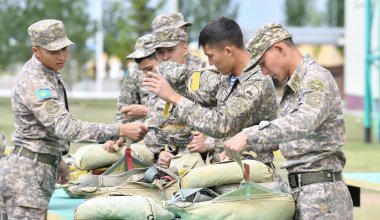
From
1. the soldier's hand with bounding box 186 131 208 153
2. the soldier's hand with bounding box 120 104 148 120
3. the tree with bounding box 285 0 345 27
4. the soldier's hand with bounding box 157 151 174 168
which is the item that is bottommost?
the tree with bounding box 285 0 345 27

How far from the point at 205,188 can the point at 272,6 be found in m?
66.0

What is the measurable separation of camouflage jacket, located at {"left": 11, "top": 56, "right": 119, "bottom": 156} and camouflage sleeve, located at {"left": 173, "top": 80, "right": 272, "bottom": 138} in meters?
0.96

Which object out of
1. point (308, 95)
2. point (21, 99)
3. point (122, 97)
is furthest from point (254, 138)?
point (122, 97)

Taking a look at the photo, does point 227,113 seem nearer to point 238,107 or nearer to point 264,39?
point 238,107

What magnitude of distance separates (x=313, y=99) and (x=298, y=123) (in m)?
0.17

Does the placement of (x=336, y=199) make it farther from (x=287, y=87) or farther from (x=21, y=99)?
(x=21, y=99)

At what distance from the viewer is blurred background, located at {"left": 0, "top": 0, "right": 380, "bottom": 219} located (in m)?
21.5

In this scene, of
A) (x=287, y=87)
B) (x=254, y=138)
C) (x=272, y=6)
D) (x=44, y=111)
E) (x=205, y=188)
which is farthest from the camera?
(x=272, y=6)

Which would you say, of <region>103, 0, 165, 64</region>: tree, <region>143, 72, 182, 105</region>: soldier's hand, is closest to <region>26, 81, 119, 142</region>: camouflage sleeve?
<region>143, 72, 182, 105</region>: soldier's hand

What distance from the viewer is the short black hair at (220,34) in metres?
6.27

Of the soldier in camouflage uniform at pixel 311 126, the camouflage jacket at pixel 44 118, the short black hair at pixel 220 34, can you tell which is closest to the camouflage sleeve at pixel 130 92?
the camouflage jacket at pixel 44 118

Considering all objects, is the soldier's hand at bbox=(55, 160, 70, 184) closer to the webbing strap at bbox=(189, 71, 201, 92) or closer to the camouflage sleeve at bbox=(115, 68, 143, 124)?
the webbing strap at bbox=(189, 71, 201, 92)

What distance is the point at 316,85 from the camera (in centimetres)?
559

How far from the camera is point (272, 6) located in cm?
7169
